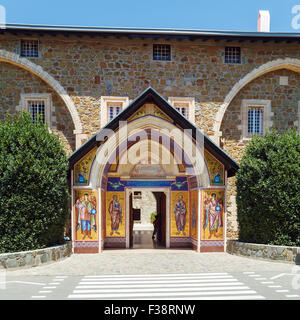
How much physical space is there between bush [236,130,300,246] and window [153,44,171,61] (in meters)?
6.63

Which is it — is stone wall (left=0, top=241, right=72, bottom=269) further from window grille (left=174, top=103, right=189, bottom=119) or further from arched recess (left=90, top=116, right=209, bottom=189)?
window grille (left=174, top=103, right=189, bottom=119)

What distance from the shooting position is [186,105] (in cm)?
1538

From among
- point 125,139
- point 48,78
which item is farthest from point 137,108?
point 48,78

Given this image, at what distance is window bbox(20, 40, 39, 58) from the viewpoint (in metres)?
14.9

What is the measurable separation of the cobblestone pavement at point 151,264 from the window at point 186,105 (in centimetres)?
650

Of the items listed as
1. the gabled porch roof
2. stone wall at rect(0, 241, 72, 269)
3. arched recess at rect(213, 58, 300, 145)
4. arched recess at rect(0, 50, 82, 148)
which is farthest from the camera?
arched recess at rect(213, 58, 300, 145)

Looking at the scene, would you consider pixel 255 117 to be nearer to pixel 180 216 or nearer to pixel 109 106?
pixel 180 216

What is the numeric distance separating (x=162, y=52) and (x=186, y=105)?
9.55ft

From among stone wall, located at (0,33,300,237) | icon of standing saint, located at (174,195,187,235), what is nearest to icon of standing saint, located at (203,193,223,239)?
icon of standing saint, located at (174,195,187,235)

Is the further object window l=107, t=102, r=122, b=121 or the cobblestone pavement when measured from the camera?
window l=107, t=102, r=122, b=121

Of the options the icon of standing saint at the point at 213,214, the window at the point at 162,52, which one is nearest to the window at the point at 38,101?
the window at the point at 162,52

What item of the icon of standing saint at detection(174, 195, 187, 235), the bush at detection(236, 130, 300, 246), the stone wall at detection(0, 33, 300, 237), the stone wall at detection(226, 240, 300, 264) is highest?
the stone wall at detection(0, 33, 300, 237)

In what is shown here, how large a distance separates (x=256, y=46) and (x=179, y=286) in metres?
12.7
